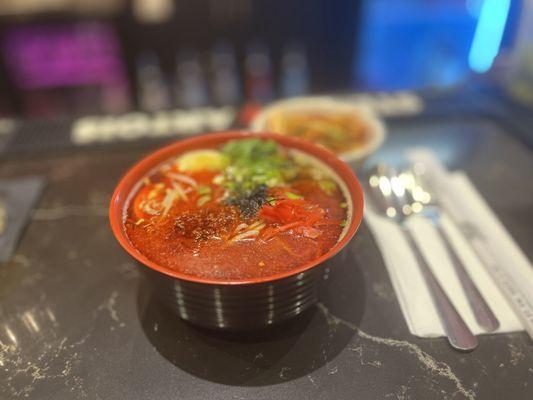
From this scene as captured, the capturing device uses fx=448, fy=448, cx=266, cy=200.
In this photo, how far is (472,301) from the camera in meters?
1.28

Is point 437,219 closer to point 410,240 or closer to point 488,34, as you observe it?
point 410,240

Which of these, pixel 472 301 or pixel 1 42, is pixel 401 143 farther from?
pixel 1 42

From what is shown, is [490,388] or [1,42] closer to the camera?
[490,388]

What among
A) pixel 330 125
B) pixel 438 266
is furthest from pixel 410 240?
pixel 330 125

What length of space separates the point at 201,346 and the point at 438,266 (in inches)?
30.2

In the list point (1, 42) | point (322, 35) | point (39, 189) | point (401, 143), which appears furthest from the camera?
point (322, 35)

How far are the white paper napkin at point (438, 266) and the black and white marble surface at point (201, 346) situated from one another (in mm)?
34

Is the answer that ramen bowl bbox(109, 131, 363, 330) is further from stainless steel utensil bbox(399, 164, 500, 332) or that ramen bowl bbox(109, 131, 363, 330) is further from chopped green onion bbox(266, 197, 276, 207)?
stainless steel utensil bbox(399, 164, 500, 332)

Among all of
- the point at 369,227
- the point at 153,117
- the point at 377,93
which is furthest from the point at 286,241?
the point at 377,93

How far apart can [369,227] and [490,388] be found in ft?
2.11

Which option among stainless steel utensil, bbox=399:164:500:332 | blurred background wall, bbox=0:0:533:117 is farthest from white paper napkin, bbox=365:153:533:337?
blurred background wall, bbox=0:0:533:117

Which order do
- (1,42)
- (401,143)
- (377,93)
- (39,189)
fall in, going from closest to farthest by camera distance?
(39,189), (401,143), (377,93), (1,42)

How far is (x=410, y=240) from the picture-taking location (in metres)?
1.50

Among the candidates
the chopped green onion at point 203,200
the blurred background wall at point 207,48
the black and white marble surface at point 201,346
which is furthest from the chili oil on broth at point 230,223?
the blurred background wall at point 207,48
